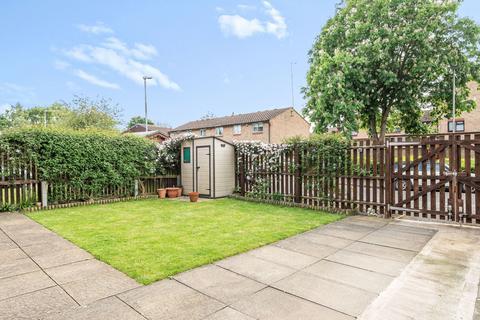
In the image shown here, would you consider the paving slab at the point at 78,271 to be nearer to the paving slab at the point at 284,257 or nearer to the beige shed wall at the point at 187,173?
the paving slab at the point at 284,257

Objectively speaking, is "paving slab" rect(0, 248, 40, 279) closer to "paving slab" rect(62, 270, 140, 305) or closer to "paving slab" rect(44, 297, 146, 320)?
"paving slab" rect(62, 270, 140, 305)

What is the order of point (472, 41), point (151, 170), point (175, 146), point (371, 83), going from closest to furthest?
1. point (151, 170)
2. point (175, 146)
3. point (472, 41)
4. point (371, 83)

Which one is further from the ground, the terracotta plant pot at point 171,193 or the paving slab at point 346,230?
the terracotta plant pot at point 171,193

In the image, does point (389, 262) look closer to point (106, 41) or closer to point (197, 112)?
point (106, 41)

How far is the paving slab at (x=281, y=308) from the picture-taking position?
8.12ft

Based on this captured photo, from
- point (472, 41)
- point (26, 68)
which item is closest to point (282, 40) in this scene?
point (472, 41)

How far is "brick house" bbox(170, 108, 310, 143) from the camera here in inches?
A: 1128

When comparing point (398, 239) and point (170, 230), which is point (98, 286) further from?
point (398, 239)

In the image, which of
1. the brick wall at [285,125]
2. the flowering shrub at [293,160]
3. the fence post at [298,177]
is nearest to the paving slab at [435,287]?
the flowering shrub at [293,160]

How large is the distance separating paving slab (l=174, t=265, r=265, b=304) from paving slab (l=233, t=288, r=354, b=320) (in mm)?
145

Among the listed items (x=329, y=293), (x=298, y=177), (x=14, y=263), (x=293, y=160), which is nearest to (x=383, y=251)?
(x=329, y=293)

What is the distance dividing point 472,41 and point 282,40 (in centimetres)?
1018

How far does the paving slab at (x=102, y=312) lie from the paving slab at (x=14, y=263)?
5.09ft

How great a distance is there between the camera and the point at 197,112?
52.6 metres
